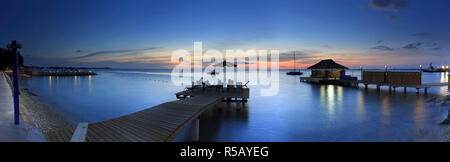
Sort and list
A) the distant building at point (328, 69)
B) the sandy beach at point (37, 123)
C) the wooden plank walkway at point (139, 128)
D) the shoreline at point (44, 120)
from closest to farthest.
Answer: the wooden plank walkway at point (139, 128) < the sandy beach at point (37, 123) < the shoreline at point (44, 120) < the distant building at point (328, 69)

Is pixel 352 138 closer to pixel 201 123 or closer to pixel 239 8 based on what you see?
pixel 201 123

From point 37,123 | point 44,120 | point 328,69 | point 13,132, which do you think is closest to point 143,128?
point 13,132

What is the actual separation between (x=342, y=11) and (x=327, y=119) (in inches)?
505

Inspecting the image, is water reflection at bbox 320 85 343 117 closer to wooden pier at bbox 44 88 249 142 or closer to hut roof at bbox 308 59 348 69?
wooden pier at bbox 44 88 249 142

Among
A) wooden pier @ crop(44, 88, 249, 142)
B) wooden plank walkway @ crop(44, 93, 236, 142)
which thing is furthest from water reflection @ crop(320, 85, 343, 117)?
wooden plank walkway @ crop(44, 93, 236, 142)

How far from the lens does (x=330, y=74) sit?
28.5 m

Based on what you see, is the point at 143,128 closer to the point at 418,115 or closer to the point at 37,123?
the point at 37,123

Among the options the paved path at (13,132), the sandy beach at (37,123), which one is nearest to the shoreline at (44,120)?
the sandy beach at (37,123)

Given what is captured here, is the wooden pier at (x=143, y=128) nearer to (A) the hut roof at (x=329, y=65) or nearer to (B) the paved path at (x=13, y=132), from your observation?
(B) the paved path at (x=13, y=132)

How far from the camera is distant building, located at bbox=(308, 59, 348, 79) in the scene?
26.5 metres

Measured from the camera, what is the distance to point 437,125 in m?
7.42

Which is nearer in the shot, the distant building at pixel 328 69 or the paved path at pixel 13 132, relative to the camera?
the paved path at pixel 13 132

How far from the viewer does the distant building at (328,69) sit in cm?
2647
